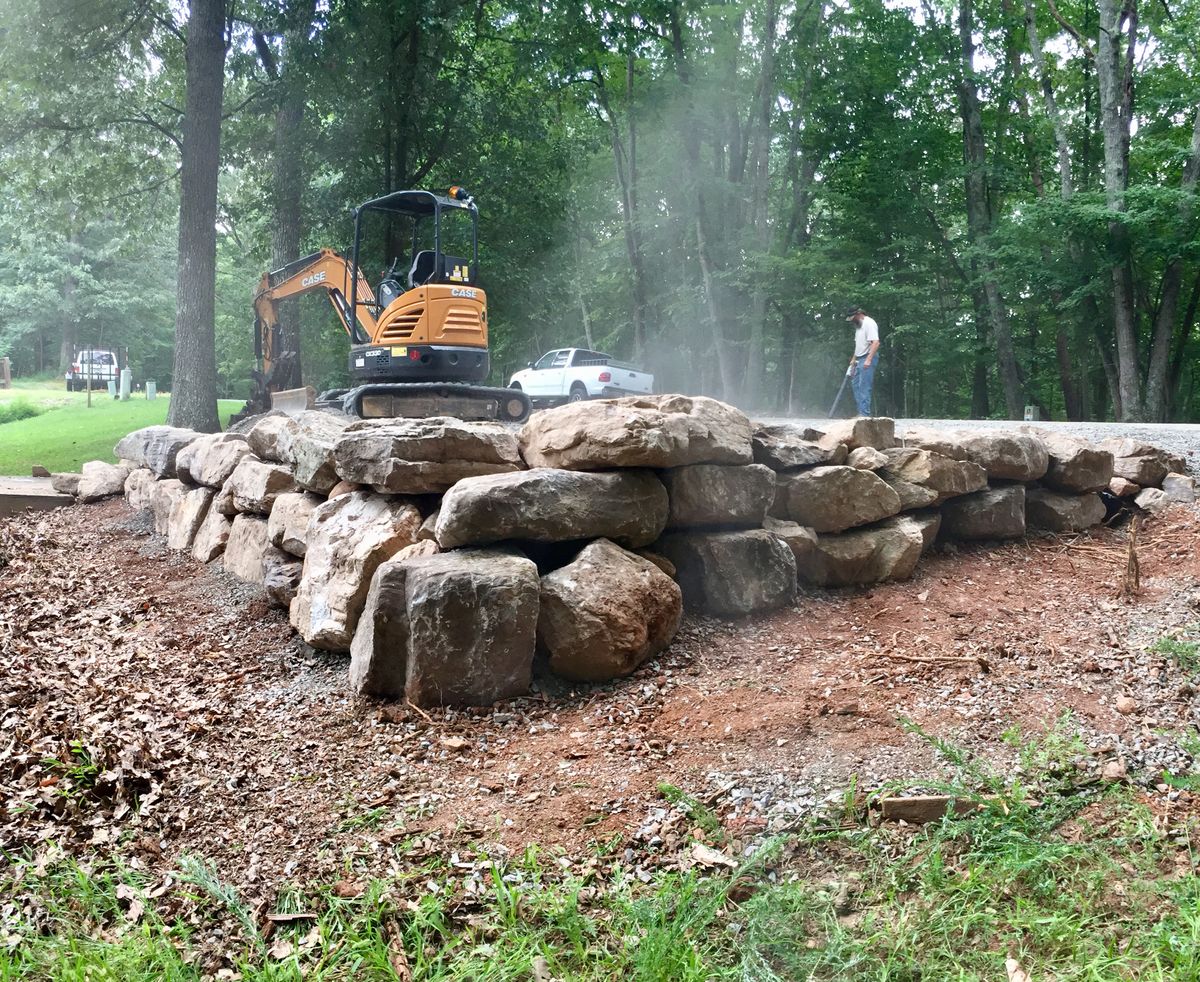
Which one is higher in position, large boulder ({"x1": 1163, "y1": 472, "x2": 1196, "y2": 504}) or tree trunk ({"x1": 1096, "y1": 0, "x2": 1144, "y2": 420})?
tree trunk ({"x1": 1096, "y1": 0, "x2": 1144, "y2": 420})

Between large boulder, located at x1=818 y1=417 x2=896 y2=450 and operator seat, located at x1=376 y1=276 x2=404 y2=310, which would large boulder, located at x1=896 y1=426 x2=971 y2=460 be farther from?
operator seat, located at x1=376 y1=276 x2=404 y2=310

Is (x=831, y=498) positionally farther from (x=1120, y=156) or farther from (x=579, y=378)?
(x=579, y=378)

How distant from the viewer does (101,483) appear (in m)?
9.09

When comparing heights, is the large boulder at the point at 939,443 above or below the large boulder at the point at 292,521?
above

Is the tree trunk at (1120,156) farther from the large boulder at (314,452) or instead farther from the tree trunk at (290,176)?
the large boulder at (314,452)

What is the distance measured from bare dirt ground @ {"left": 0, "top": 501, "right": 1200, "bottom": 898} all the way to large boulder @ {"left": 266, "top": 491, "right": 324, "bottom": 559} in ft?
1.59

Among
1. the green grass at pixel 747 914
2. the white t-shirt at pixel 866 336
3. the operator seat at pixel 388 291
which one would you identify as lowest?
the green grass at pixel 747 914

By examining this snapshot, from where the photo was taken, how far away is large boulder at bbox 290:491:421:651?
412cm

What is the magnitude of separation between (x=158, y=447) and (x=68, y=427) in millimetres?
6429

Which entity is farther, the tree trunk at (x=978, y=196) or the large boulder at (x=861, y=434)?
the tree trunk at (x=978, y=196)

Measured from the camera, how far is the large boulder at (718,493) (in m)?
4.20

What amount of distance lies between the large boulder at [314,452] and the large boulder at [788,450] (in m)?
2.22

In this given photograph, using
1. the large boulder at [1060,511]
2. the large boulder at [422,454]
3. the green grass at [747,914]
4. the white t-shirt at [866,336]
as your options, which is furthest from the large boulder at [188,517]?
the white t-shirt at [866,336]

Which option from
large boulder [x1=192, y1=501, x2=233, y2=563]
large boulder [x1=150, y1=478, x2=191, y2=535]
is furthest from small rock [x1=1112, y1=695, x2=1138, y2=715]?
large boulder [x1=150, y1=478, x2=191, y2=535]
